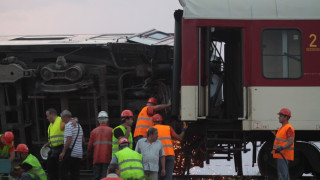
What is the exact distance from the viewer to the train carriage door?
12.2 meters

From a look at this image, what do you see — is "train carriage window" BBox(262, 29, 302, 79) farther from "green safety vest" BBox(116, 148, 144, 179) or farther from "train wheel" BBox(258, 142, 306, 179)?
"green safety vest" BBox(116, 148, 144, 179)

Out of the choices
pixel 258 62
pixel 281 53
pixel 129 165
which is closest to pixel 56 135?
pixel 129 165

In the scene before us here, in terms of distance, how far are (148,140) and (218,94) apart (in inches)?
89.8

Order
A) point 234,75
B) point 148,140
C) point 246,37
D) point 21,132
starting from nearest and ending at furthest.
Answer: point 148,140, point 246,37, point 234,75, point 21,132

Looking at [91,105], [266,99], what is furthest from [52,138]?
[266,99]

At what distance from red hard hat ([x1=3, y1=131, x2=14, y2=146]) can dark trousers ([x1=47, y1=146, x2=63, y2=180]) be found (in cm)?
91

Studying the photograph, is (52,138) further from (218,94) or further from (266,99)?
(266,99)

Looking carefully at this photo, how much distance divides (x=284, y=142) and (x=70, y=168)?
3912 mm

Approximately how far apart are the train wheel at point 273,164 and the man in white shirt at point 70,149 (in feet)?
11.6

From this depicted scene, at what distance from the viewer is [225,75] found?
12570mm

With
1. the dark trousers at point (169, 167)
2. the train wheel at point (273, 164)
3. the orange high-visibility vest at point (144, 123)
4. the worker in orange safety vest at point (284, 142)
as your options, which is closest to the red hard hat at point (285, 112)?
the worker in orange safety vest at point (284, 142)

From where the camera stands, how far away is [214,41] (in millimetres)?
12578

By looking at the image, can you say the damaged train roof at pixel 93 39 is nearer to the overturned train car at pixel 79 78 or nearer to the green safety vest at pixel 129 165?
the overturned train car at pixel 79 78

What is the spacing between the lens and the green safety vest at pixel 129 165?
9.54 metres
